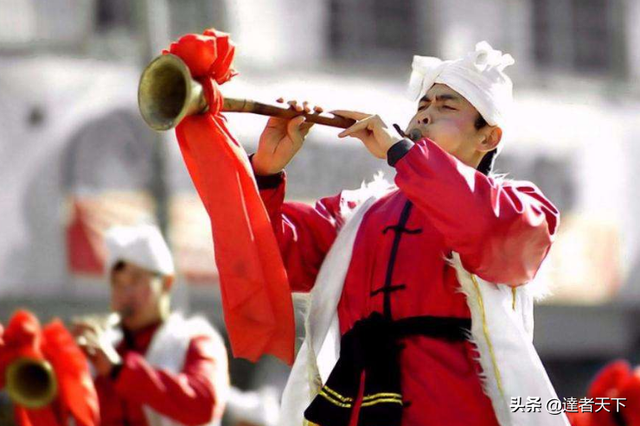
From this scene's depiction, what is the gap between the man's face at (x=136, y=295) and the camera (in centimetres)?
625

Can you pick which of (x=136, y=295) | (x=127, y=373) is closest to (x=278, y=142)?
(x=127, y=373)

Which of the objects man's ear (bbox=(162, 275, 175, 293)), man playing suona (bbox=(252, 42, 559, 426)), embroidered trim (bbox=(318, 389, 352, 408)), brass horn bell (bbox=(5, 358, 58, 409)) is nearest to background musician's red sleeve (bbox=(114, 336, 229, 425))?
brass horn bell (bbox=(5, 358, 58, 409))

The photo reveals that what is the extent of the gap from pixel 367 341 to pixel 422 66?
77 cm

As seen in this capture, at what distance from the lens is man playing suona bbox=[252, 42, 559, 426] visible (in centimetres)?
398

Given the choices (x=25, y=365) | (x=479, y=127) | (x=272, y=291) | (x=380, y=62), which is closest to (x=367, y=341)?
(x=272, y=291)

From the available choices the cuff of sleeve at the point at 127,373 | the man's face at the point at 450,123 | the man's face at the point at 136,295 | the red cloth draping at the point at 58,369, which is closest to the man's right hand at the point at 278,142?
the man's face at the point at 450,123

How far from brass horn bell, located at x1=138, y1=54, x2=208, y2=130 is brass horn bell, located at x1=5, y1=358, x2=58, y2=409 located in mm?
2140

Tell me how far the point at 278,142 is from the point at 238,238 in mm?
312

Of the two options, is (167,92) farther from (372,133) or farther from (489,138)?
(489,138)

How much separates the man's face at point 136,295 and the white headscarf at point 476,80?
2183 mm

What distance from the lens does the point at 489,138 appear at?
14.3 feet

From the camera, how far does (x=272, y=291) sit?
14.0 ft

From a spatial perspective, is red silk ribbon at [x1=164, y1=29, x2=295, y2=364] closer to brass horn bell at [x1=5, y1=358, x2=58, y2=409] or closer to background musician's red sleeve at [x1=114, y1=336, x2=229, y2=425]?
background musician's red sleeve at [x1=114, y1=336, x2=229, y2=425]

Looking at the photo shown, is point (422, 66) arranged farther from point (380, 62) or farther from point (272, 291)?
point (380, 62)
